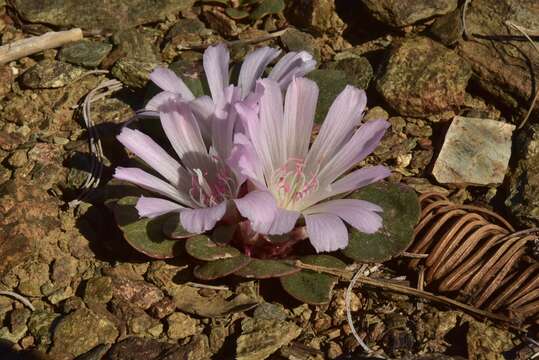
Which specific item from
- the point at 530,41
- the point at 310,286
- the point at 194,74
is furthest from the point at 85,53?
the point at 530,41

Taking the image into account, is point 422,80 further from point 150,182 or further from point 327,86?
point 150,182

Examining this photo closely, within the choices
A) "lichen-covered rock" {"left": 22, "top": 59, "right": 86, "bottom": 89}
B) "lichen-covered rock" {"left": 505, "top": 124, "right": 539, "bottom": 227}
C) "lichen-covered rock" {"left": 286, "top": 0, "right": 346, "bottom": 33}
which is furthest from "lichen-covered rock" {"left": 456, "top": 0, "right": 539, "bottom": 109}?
"lichen-covered rock" {"left": 22, "top": 59, "right": 86, "bottom": 89}

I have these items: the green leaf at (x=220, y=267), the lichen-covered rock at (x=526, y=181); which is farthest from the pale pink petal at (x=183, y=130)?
the lichen-covered rock at (x=526, y=181)

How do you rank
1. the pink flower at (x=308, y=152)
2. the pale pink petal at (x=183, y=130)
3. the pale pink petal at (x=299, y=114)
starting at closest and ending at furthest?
the pink flower at (x=308, y=152) → the pale pink petal at (x=299, y=114) → the pale pink petal at (x=183, y=130)

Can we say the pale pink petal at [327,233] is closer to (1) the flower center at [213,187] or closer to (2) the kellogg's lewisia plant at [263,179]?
(2) the kellogg's lewisia plant at [263,179]

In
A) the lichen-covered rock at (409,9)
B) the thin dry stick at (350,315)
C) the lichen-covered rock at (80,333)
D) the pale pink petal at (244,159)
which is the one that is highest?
the lichen-covered rock at (409,9)

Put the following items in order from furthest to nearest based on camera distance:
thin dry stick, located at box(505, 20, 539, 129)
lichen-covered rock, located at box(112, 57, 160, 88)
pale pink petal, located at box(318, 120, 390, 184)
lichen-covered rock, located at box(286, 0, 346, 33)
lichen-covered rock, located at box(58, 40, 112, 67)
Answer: lichen-covered rock, located at box(286, 0, 346, 33), lichen-covered rock, located at box(58, 40, 112, 67), lichen-covered rock, located at box(112, 57, 160, 88), thin dry stick, located at box(505, 20, 539, 129), pale pink petal, located at box(318, 120, 390, 184)

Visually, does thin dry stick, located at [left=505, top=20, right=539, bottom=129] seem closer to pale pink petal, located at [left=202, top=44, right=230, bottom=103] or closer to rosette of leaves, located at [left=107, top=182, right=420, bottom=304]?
rosette of leaves, located at [left=107, top=182, right=420, bottom=304]
